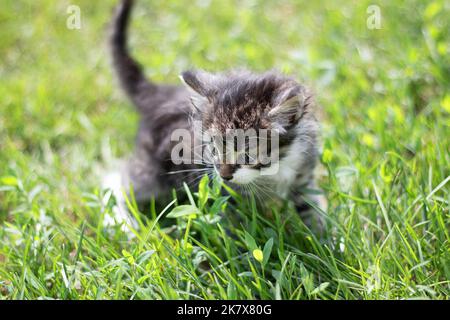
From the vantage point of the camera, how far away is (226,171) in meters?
2.21

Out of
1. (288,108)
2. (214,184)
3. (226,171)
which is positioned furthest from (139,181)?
(288,108)

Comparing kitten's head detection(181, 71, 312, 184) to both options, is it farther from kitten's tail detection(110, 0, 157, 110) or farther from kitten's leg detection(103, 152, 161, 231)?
kitten's tail detection(110, 0, 157, 110)

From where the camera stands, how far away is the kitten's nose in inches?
86.9

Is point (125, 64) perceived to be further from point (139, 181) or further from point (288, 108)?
point (288, 108)

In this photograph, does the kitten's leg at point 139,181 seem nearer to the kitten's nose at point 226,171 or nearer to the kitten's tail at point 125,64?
the kitten's tail at point 125,64

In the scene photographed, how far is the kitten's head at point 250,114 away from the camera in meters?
2.18

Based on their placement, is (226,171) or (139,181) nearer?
(226,171)

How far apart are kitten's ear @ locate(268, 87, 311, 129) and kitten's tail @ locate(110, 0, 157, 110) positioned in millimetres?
1096

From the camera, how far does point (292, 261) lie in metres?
2.08

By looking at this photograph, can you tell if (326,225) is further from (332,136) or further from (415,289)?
(332,136)

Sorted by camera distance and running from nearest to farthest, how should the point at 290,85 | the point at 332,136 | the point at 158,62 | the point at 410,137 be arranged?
the point at 290,85
the point at 410,137
the point at 332,136
the point at 158,62

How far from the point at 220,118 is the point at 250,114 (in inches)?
5.4
